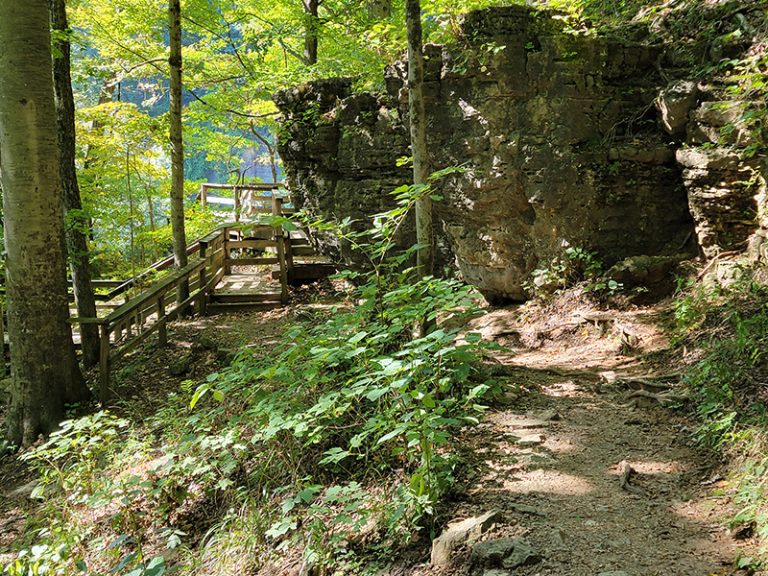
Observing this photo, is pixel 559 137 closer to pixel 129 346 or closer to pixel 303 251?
pixel 129 346

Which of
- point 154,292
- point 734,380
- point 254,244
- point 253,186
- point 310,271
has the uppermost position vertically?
point 253,186

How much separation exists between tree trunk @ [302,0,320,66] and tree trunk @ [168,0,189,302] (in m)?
3.44

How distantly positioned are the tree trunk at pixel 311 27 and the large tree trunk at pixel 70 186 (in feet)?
18.0

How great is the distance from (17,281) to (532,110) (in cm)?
674

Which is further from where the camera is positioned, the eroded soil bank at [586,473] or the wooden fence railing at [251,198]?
the wooden fence railing at [251,198]

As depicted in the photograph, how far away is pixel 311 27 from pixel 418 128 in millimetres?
7532

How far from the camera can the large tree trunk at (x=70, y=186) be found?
291 inches

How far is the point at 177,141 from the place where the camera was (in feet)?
30.7

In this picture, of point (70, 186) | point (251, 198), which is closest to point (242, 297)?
point (70, 186)

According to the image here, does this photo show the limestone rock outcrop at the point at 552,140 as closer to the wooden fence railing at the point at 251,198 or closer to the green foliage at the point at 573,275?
the green foliage at the point at 573,275

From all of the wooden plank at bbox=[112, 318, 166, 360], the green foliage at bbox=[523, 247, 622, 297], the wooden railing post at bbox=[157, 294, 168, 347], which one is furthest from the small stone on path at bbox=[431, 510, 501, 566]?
the wooden railing post at bbox=[157, 294, 168, 347]

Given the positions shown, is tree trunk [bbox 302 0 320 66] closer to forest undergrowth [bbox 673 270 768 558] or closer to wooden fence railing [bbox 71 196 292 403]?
wooden fence railing [bbox 71 196 292 403]

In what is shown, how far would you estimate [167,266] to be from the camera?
37.1ft

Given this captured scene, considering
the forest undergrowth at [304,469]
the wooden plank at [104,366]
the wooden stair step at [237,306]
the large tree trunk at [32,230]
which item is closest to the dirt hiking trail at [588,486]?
the forest undergrowth at [304,469]
